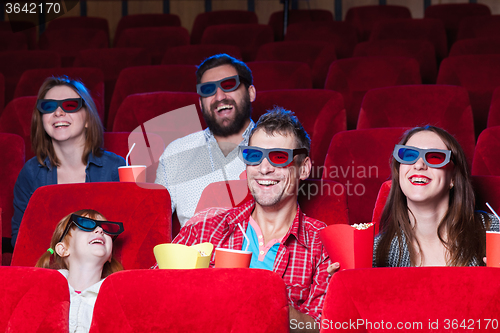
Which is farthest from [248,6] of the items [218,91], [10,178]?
[10,178]

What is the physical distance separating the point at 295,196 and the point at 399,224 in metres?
0.16

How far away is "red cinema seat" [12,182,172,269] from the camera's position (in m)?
0.91

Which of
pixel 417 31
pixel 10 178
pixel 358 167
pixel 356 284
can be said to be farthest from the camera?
pixel 417 31

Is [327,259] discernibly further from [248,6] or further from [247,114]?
[248,6]

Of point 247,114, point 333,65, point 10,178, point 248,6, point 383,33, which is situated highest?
point 248,6

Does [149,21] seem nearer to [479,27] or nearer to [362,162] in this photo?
[479,27]

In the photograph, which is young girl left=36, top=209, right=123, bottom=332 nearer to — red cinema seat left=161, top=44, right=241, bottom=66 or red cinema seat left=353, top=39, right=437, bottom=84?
red cinema seat left=161, top=44, right=241, bottom=66

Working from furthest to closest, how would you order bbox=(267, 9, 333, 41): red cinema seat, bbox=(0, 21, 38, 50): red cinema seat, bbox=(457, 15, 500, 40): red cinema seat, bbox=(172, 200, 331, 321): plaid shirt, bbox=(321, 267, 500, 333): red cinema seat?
bbox=(267, 9, 333, 41): red cinema seat, bbox=(0, 21, 38, 50): red cinema seat, bbox=(457, 15, 500, 40): red cinema seat, bbox=(172, 200, 331, 321): plaid shirt, bbox=(321, 267, 500, 333): red cinema seat

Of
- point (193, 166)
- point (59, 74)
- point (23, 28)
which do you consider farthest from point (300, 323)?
point (23, 28)

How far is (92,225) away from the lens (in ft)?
2.84

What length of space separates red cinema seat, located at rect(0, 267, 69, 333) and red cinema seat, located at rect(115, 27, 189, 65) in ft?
5.64

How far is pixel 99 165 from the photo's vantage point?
116 centimetres

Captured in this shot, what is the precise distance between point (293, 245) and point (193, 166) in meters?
0.39

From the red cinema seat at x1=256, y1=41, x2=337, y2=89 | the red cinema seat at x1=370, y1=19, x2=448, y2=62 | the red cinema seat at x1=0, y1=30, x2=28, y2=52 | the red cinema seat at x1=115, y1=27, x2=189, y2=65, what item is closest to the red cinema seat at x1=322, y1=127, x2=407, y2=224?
the red cinema seat at x1=256, y1=41, x2=337, y2=89
